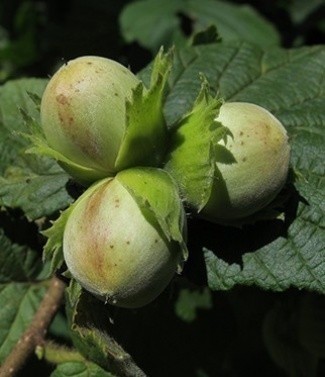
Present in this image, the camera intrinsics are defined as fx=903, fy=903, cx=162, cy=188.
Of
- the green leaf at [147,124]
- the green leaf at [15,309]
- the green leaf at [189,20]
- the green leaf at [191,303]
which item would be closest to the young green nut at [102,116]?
the green leaf at [147,124]

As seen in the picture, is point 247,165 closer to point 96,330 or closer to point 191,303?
point 96,330

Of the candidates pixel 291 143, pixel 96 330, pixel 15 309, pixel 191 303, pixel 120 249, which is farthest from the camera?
pixel 191 303

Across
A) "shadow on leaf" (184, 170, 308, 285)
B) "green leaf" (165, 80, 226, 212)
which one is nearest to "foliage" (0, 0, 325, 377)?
"shadow on leaf" (184, 170, 308, 285)

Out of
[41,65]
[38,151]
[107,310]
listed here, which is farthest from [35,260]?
[41,65]

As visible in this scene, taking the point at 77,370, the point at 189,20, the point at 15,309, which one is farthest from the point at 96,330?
the point at 189,20

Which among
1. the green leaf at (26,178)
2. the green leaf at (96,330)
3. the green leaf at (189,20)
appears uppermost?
the green leaf at (26,178)

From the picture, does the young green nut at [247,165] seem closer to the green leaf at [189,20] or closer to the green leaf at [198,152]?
the green leaf at [198,152]

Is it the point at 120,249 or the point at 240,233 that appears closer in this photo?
the point at 120,249
